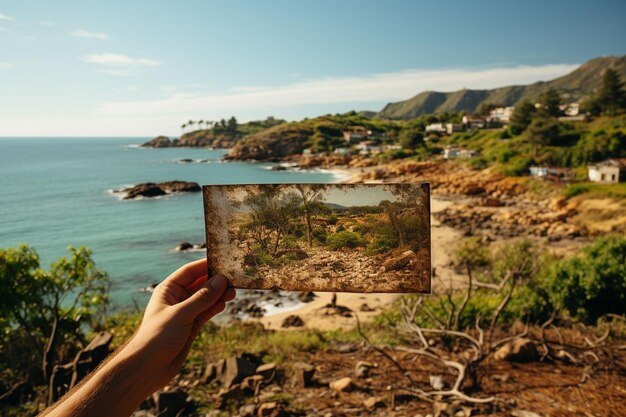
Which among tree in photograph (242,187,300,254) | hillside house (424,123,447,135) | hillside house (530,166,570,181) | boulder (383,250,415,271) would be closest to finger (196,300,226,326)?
tree in photograph (242,187,300,254)

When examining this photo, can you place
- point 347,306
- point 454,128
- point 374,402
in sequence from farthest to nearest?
point 454,128 < point 347,306 < point 374,402

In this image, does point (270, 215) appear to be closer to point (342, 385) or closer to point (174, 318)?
point (174, 318)

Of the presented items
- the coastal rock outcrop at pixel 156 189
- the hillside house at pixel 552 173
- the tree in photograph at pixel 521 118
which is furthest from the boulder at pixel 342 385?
the tree in photograph at pixel 521 118

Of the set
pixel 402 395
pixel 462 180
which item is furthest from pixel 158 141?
pixel 402 395

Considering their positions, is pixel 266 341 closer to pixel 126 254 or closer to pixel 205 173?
pixel 126 254

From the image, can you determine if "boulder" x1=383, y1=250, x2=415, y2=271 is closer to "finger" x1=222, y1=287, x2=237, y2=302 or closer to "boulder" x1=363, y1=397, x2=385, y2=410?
"finger" x1=222, y1=287, x2=237, y2=302

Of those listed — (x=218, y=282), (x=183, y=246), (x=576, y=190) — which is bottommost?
Answer: (x=183, y=246)

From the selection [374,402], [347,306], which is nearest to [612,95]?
[347,306]
